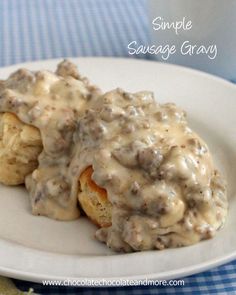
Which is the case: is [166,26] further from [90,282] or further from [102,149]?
[90,282]

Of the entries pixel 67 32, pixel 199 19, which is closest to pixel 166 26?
pixel 199 19

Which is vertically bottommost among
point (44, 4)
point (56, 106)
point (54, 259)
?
point (44, 4)

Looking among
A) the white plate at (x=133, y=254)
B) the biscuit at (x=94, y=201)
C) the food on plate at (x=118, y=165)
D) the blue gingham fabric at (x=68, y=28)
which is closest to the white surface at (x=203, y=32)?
the white plate at (x=133, y=254)

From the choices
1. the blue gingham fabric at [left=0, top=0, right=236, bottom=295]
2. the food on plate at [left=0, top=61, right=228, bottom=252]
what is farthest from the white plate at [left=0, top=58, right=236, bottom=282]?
the blue gingham fabric at [left=0, top=0, right=236, bottom=295]

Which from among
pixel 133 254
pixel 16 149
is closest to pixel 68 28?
pixel 16 149

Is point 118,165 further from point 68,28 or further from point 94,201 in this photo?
point 68,28

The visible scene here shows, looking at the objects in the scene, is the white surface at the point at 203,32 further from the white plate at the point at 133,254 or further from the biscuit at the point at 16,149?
the biscuit at the point at 16,149
